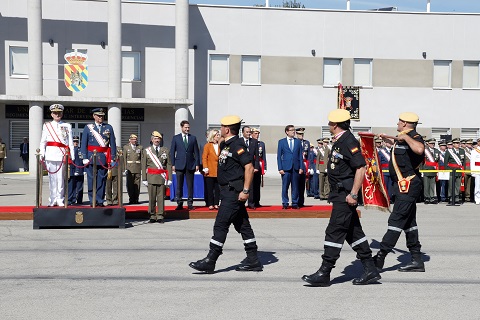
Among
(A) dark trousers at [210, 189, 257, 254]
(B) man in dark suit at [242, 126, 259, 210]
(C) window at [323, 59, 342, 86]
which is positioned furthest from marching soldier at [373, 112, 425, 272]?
(C) window at [323, 59, 342, 86]

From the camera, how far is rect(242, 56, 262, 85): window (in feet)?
118

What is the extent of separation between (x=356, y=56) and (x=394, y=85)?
8.32 ft

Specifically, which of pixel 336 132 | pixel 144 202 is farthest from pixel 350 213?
pixel 144 202

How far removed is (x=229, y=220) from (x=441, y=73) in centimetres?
3053

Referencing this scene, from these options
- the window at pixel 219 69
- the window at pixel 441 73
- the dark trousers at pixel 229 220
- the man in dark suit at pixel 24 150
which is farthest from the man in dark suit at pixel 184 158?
the window at pixel 441 73

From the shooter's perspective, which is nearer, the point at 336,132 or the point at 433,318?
the point at 433,318

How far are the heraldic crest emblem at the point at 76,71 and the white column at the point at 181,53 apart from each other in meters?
4.59

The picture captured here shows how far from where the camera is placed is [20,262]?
10031 mm

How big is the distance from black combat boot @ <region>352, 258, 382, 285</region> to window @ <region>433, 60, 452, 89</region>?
99.3 feet

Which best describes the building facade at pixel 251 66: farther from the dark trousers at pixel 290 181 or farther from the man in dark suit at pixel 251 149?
the dark trousers at pixel 290 181

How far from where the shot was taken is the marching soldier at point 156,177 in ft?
48.5

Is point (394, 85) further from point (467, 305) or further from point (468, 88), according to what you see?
point (467, 305)

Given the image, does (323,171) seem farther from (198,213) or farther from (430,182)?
(198,213)

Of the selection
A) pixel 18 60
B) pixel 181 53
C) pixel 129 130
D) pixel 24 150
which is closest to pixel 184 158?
pixel 181 53
